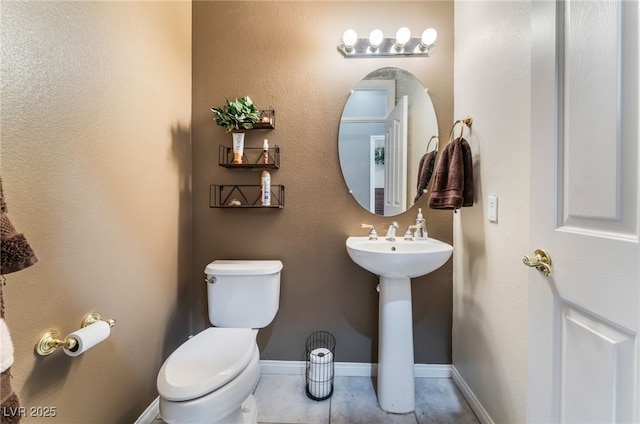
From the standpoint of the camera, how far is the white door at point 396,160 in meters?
1.64

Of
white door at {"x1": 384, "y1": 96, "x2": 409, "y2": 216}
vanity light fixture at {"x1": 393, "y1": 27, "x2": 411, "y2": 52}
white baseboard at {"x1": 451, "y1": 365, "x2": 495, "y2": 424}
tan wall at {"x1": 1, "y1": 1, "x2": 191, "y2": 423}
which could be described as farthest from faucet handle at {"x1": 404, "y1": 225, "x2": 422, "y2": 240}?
tan wall at {"x1": 1, "y1": 1, "x2": 191, "y2": 423}

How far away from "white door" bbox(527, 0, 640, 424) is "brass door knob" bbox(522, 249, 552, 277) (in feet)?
0.04

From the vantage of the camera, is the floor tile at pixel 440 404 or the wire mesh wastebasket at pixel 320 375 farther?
the wire mesh wastebasket at pixel 320 375

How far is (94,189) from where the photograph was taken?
1.02 m

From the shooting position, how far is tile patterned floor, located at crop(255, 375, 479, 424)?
1334mm

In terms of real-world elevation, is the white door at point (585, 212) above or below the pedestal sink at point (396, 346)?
above

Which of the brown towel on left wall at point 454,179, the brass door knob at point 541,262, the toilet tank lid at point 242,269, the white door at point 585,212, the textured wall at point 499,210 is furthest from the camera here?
the toilet tank lid at point 242,269

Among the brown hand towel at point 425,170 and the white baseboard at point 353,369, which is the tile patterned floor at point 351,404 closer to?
the white baseboard at point 353,369

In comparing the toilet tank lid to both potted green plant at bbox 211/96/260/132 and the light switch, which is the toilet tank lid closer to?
potted green plant at bbox 211/96/260/132

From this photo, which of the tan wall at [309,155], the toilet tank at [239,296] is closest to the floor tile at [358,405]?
the tan wall at [309,155]

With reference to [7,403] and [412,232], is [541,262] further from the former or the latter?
[7,403]

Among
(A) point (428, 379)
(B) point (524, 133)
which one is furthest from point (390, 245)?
(A) point (428, 379)

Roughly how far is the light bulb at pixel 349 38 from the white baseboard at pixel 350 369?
1.99m

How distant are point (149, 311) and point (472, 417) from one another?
5.71ft
